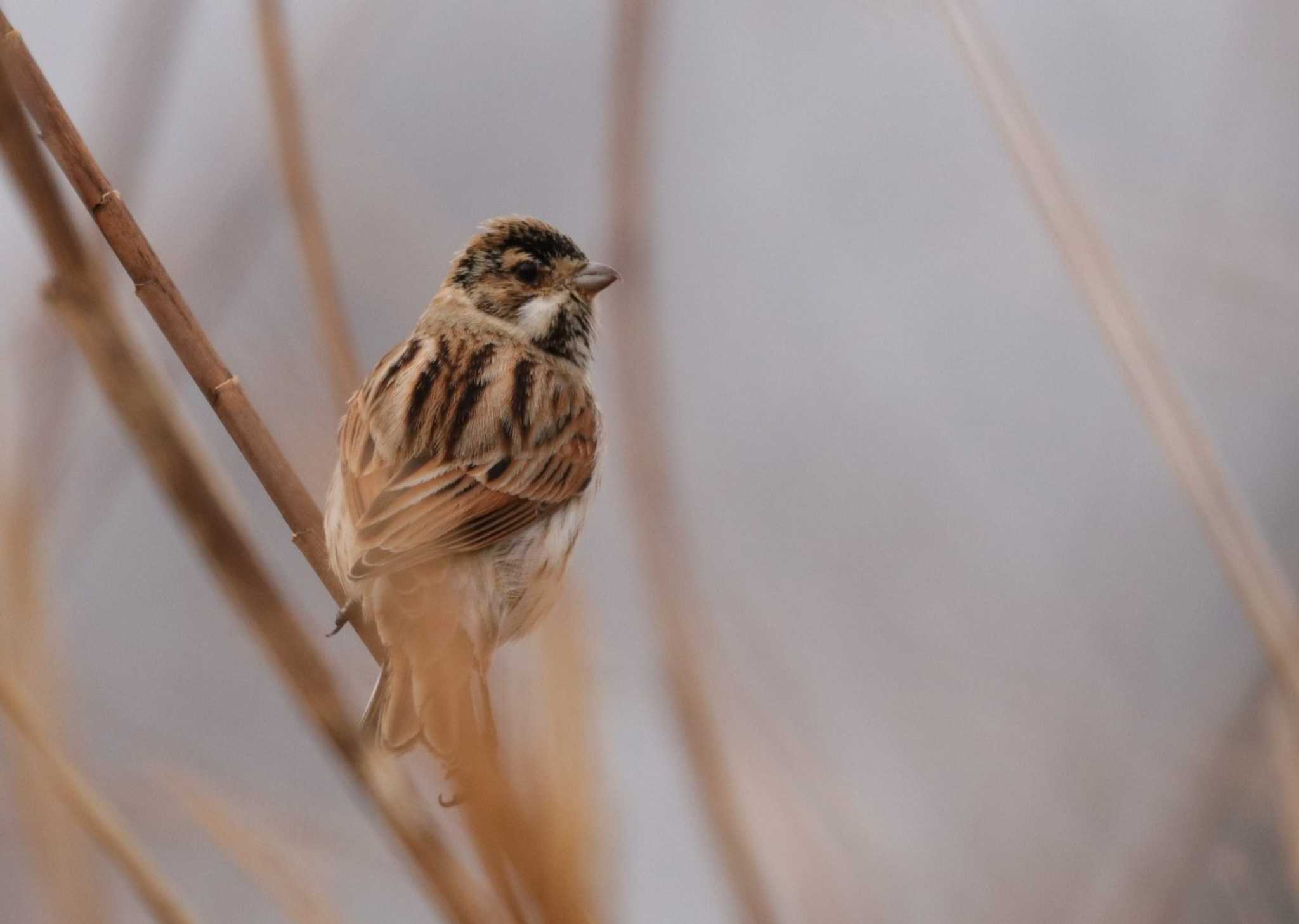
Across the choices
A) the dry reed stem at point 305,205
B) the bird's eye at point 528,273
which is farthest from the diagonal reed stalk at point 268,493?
the bird's eye at point 528,273

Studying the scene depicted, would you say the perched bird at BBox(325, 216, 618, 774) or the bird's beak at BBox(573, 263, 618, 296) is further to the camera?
the bird's beak at BBox(573, 263, 618, 296)

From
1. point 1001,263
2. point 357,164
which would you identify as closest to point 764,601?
point 1001,263

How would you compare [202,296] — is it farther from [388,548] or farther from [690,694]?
[690,694]

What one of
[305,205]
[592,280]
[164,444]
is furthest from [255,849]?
Answer: [592,280]

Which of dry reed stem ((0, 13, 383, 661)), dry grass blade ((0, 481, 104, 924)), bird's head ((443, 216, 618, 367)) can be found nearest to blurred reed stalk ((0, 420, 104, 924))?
dry grass blade ((0, 481, 104, 924))

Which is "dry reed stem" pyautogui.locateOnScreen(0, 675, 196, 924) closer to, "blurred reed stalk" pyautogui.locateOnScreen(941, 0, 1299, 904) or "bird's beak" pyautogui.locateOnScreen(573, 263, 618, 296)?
"blurred reed stalk" pyautogui.locateOnScreen(941, 0, 1299, 904)

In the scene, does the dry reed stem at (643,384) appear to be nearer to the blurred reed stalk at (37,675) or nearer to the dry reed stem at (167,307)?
the dry reed stem at (167,307)
